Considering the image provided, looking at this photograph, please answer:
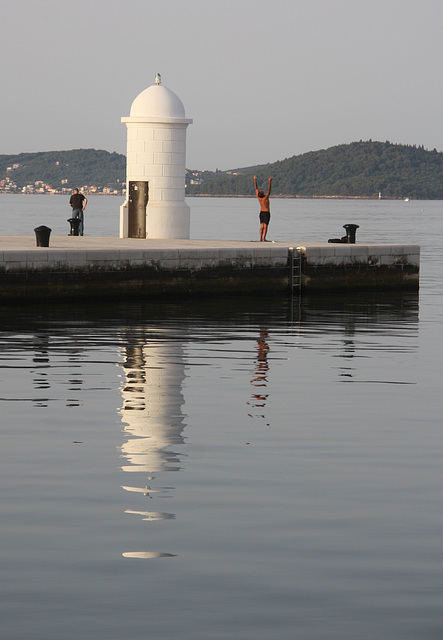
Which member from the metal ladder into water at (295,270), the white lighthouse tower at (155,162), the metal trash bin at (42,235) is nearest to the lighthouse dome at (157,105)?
the white lighthouse tower at (155,162)

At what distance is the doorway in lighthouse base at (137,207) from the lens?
1214 inches

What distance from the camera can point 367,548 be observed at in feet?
23.0

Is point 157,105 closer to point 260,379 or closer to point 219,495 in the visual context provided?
point 260,379

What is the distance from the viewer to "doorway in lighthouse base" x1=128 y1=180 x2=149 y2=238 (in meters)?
30.8

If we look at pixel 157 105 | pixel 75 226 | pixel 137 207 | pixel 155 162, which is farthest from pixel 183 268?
pixel 75 226

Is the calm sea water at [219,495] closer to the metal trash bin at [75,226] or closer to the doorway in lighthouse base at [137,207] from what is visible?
the doorway in lighthouse base at [137,207]

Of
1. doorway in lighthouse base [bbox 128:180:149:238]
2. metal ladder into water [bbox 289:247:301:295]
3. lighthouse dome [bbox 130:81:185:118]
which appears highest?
lighthouse dome [bbox 130:81:185:118]

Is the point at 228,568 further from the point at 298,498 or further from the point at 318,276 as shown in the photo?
the point at 318,276

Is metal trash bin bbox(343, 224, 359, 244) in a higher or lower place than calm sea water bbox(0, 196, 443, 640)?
higher

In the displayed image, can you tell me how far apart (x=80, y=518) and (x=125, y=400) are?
4.78m

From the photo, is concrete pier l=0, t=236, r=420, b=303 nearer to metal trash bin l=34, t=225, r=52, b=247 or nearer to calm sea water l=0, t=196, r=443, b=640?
metal trash bin l=34, t=225, r=52, b=247

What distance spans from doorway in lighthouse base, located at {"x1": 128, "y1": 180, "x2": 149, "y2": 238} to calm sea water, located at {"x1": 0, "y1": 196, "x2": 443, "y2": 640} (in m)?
14.3

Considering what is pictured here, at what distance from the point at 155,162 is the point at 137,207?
4.35 ft

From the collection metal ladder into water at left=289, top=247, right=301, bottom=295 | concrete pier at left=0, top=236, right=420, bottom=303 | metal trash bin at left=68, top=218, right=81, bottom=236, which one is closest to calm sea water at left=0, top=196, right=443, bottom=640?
concrete pier at left=0, top=236, right=420, bottom=303
